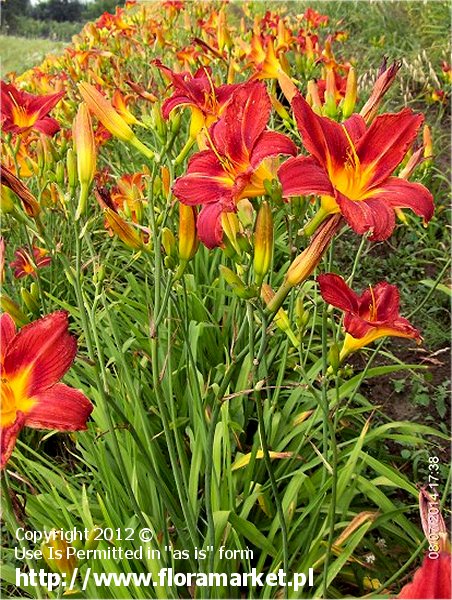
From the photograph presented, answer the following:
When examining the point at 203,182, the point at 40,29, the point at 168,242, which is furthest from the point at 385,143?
the point at 40,29

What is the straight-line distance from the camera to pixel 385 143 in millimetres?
925

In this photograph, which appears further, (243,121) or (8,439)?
(243,121)

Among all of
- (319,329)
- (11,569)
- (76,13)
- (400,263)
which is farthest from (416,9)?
(11,569)

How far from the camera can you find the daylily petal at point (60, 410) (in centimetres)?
75

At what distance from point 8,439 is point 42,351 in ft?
0.42

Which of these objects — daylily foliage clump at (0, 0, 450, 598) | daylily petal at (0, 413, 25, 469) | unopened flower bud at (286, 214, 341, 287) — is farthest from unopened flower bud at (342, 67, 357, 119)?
daylily petal at (0, 413, 25, 469)

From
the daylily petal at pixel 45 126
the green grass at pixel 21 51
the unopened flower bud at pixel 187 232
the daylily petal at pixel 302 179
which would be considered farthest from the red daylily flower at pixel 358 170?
the green grass at pixel 21 51

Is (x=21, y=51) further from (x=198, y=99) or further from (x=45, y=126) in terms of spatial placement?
(x=198, y=99)

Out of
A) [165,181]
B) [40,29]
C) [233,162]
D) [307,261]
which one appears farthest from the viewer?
[40,29]

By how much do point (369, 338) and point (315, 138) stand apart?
15.2 inches

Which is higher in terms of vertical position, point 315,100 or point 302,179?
point 315,100

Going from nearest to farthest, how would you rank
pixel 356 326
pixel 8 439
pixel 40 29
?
pixel 8 439
pixel 356 326
pixel 40 29

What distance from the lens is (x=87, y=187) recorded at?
3.52 ft

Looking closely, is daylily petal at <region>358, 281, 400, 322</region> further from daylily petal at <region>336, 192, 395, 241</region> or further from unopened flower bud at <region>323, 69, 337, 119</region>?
unopened flower bud at <region>323, 69, 337, 119</region>
